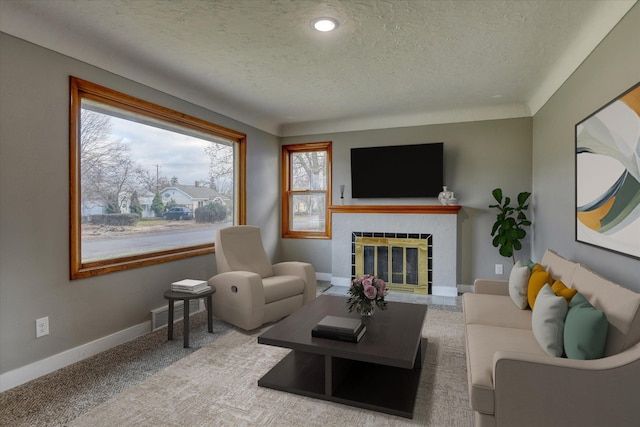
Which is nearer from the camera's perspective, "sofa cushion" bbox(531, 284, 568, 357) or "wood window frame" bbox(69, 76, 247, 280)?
"sofa cushion" bbox(531, 284, 568, 357)

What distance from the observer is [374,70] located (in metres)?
3.38

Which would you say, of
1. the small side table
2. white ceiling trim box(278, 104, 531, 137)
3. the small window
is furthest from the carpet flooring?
white ceiling trim box(278, 104, 531, 137)

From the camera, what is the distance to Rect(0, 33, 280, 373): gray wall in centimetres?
230

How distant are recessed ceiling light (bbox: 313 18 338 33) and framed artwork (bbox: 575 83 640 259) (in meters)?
1.87

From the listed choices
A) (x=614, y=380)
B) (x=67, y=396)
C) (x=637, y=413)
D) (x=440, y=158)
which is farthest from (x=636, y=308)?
(x=440, y=158)

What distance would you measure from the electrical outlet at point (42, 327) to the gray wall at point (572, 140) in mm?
3844

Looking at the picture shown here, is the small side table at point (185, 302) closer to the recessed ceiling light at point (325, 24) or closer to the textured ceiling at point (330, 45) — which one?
the textured ceiling at point (330, 45)

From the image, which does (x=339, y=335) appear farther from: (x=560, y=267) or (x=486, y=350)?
(x=560, y=267)

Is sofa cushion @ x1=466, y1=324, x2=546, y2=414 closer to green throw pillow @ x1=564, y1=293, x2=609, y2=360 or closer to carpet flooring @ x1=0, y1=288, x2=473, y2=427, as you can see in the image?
green throw pillow @ x1=564, y1=293, x2=609, y2=360

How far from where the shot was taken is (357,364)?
252cm

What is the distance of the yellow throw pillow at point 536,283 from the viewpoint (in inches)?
99.6

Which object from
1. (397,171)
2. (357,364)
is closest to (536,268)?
(357,364)

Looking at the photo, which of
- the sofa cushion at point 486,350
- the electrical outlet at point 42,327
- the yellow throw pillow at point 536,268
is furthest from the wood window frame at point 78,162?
the yellow throw pillow at point 536,268

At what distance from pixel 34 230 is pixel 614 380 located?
137 inches
